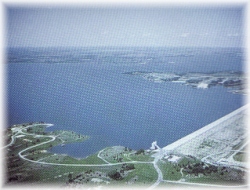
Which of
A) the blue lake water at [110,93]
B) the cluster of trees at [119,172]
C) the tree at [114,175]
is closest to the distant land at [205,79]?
the blue lake water at [110,93]

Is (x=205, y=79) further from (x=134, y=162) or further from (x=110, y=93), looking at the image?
(x=134, y=162)

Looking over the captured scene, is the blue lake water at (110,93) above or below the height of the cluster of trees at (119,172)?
above

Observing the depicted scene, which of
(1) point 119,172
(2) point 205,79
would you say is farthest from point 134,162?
(2) point 205,79

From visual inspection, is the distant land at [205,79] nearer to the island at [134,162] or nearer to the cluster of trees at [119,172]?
the island at [134,162]

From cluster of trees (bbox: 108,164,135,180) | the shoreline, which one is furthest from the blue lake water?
cluster of trees (bbox: 108,164,135,180)

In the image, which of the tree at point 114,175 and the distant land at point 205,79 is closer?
the tree at point 114,175
